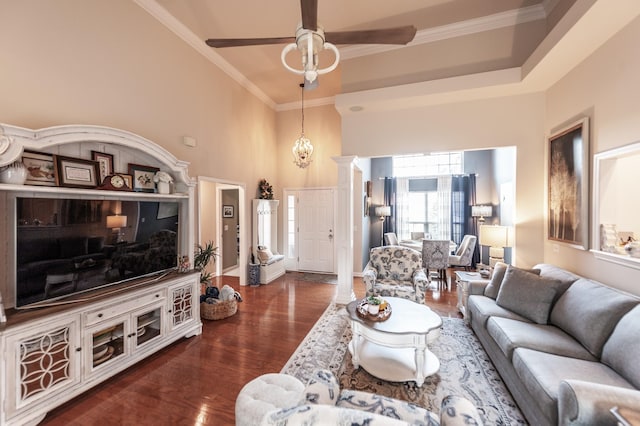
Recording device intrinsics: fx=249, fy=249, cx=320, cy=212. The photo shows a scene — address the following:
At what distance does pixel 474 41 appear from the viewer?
3.51 m

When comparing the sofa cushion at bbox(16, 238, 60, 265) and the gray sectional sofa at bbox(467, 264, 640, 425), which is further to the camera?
the sofa cushion at bbox(16, 238, 60, 265)

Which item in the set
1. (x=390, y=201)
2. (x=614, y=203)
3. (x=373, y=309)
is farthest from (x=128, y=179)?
(x=390, y=201)

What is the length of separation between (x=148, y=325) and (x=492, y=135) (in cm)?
509

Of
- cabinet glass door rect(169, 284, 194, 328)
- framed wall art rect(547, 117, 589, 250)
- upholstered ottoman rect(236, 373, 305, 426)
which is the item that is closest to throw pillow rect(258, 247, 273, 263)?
cabinet glass door rect(169, 284, 194, 328)

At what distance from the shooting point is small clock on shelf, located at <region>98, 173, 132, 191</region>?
2.43m

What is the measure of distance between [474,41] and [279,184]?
180 inches

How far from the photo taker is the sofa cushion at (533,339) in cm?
194

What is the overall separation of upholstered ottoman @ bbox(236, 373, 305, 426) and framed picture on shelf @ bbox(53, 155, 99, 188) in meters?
2.27

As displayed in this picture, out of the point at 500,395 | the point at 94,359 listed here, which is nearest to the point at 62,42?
the point at 94,359

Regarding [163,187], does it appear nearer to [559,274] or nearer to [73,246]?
[73,246]

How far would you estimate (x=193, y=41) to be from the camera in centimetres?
367

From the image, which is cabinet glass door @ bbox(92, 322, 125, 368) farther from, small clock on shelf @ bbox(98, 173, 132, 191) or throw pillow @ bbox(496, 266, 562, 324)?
throw pillow @ bbox(496, 266, 562, 324)

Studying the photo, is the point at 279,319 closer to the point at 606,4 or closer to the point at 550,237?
the point at 550,237

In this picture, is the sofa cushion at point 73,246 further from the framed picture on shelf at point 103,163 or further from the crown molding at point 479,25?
the crown molding at point 479,25
